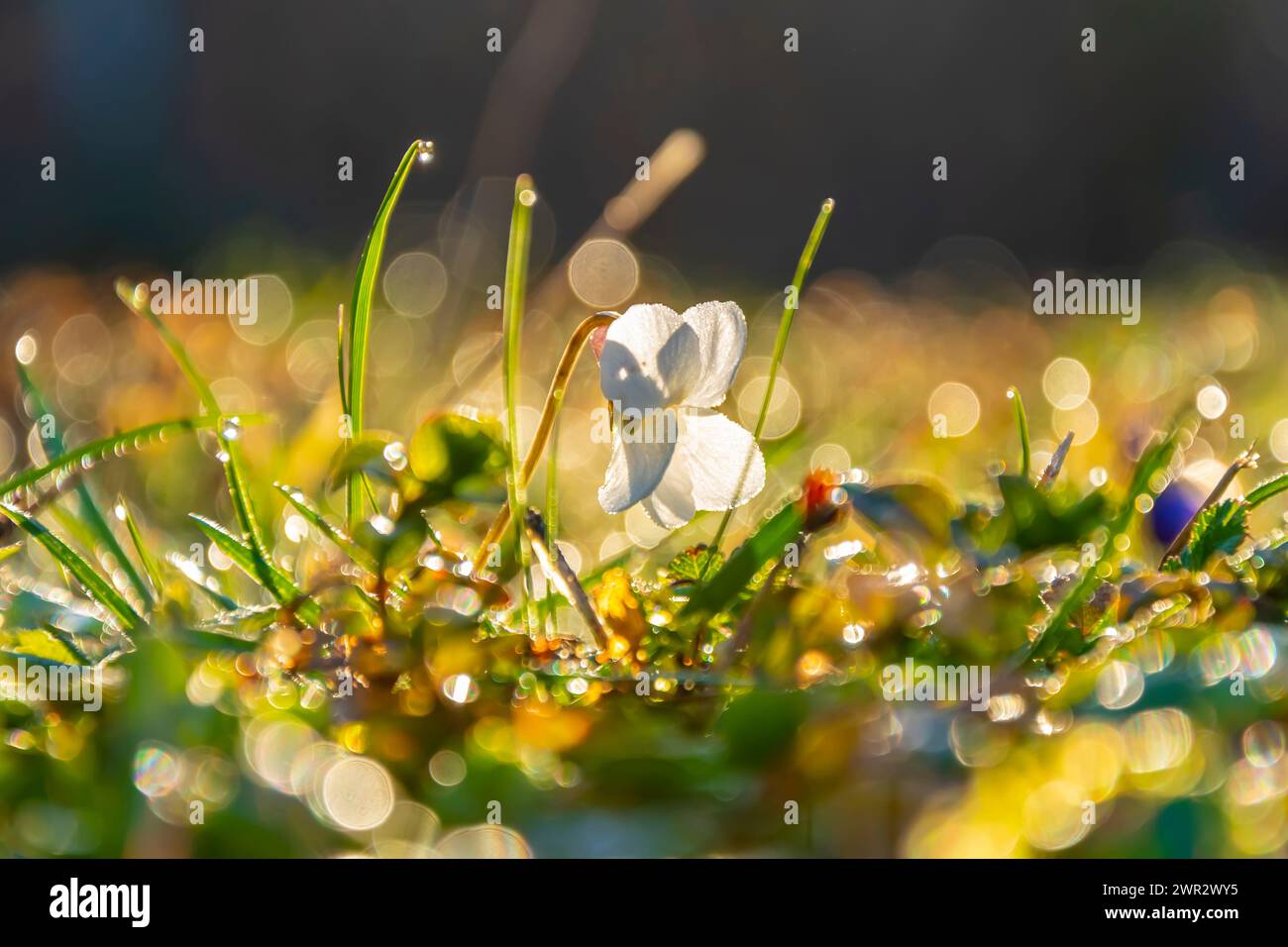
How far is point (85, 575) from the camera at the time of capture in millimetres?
739

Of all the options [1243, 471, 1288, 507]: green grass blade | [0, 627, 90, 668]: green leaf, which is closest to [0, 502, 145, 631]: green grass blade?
[0, 627, 90, 668]: green leaf

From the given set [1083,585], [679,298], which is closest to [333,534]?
[1083,585]

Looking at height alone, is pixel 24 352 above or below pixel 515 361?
above

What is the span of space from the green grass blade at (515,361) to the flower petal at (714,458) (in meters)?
0.11

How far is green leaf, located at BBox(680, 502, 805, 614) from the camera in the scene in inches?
26.5

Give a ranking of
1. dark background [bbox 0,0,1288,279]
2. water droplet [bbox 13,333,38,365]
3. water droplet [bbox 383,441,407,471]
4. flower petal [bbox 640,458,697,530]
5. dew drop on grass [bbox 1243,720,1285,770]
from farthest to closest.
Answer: dark background [bbox 0,0,1288,279]
water droplet [bbox 13,333,38,365]
flower petal [bbox 640,458,697,530]
water droplet [bbox 383,441,407,471]
dew drop on grass [bbox 1243,720,1285,770]

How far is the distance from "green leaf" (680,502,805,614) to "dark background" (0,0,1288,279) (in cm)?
361

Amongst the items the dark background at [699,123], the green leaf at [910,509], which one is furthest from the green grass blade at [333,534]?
the dark background at [699,123]

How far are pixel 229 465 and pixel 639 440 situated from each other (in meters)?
0.27

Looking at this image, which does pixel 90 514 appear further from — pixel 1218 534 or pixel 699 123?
pixel 699 123

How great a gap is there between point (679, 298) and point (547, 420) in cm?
216

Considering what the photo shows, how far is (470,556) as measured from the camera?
0.79m

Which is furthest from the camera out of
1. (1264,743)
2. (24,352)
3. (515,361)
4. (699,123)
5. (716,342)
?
(699,123)

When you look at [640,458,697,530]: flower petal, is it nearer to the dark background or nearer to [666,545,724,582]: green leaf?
[666,545,724,582]: green leaf
